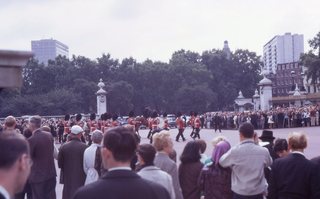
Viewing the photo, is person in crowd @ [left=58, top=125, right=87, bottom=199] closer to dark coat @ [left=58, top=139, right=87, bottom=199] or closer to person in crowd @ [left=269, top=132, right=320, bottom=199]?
dark coat @ [left=58, top=139, right=87, bottom=199]

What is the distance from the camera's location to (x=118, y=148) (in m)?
4.03

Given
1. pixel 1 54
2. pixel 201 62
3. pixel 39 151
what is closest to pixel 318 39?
pixel 201 62

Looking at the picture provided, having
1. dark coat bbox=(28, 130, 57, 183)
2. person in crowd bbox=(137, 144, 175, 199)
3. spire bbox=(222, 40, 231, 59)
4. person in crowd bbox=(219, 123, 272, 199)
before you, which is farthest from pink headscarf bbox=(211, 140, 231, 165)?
spire bbox=(222, 40, 231, 59)

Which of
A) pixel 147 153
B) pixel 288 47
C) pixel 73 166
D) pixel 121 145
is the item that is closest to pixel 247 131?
pixel 147 153

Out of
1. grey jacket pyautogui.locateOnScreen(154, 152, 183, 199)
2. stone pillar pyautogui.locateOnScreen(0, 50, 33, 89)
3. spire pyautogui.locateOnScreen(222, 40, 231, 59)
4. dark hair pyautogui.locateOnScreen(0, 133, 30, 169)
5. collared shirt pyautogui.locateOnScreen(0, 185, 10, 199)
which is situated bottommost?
grey jacket pyautogui.locateOnScreen(154, 152, 183, 199)

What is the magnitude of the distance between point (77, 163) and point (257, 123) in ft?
127

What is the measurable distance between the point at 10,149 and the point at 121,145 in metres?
0.98

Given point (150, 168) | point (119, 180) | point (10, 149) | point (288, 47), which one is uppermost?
point (288, 47)

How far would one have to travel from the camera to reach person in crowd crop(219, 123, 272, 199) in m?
7.61

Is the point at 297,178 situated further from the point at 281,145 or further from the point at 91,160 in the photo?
the point at 91,160

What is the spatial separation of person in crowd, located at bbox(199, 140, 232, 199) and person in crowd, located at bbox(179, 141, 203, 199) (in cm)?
12

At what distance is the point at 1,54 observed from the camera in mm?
3984

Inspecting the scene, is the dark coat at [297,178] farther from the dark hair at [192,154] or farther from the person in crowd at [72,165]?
the person in crowd at [72,165]

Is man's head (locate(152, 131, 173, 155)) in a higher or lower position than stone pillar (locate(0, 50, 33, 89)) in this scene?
lower
